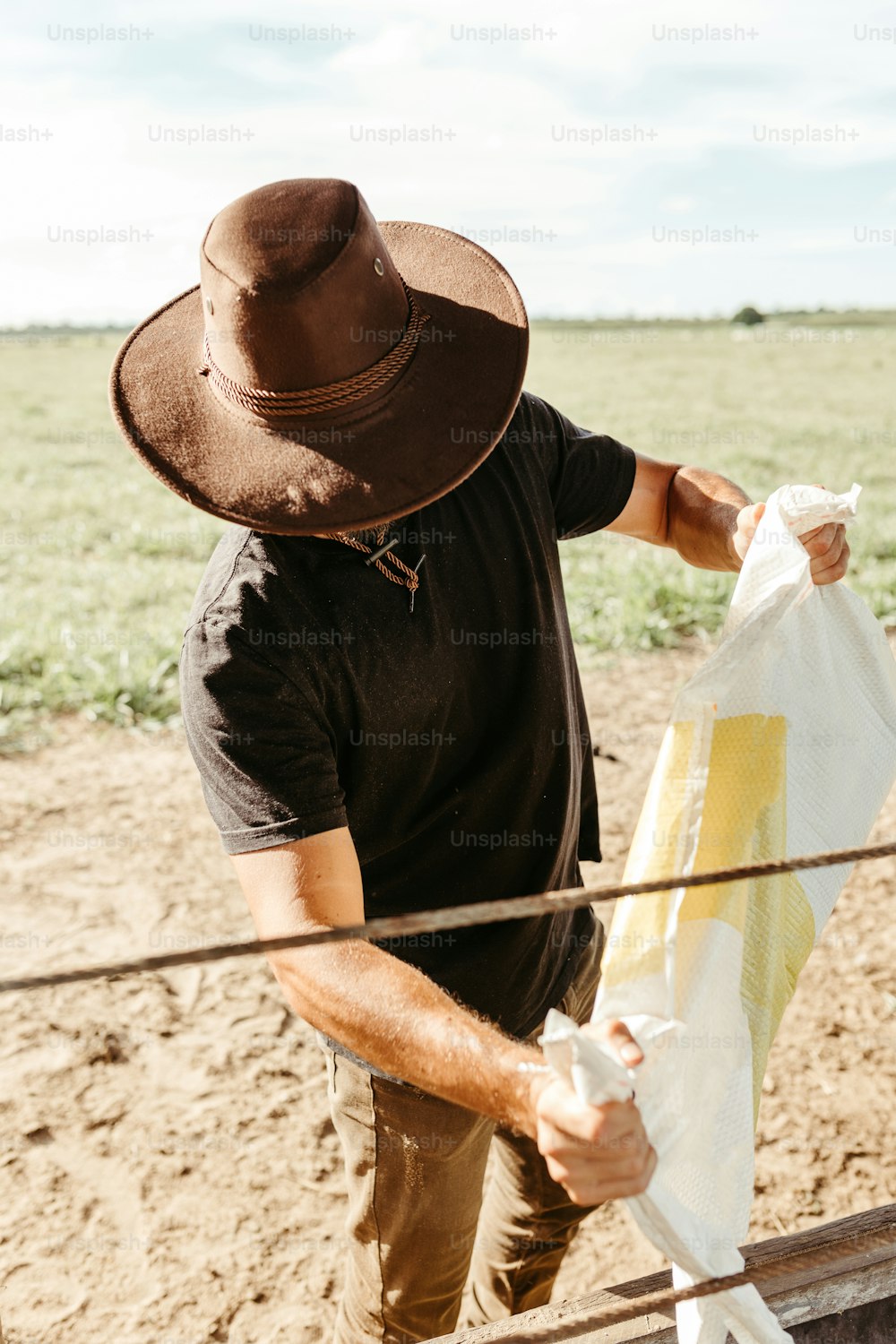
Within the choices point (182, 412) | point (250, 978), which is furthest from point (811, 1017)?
point (182, 412)

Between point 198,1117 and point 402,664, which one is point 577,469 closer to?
point 402,664

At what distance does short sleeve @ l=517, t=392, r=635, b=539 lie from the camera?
2.01m

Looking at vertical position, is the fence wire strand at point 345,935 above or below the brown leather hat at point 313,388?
below

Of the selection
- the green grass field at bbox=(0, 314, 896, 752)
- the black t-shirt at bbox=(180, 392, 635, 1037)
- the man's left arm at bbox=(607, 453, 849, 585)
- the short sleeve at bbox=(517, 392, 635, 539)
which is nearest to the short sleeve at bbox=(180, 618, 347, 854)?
the black t-shirt at bbox=(180, 392, 635, 1037)

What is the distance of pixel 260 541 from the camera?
62.7 inches

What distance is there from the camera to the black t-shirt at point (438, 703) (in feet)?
5.01

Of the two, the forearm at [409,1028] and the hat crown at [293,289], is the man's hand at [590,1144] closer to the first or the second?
the forearm at [409,1028]

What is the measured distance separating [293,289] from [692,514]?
976 millimetres

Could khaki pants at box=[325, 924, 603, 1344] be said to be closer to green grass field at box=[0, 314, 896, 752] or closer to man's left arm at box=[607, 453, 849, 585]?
man's left arm at box=[607, 453, 849, 585]

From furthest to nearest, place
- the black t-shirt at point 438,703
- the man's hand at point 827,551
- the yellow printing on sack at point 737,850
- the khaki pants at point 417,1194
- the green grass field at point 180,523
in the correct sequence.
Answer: the green grass field at point 180,523 < the khaki pants at point 417,1194 < the man's hand at point 827,551 < the black t-shirt at point 438,703 < the yellow printing on sack at point 737,850

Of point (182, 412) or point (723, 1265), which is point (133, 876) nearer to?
point (182, 412)

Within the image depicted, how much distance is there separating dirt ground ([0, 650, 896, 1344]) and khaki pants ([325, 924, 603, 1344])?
0.50m

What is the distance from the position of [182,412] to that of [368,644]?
0.43 metres

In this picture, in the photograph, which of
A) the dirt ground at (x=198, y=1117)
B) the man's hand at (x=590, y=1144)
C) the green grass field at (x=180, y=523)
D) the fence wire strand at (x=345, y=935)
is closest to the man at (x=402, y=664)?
the man's hand at (x=590, y=1144)
